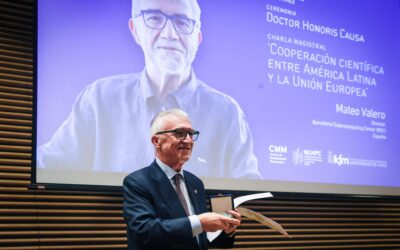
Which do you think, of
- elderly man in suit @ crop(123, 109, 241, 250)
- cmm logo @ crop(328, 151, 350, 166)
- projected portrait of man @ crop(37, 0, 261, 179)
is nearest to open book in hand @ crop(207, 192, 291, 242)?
elderly man in suit @ crop(123, 109, 241, 250)

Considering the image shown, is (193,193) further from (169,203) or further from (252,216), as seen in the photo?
(252,216)

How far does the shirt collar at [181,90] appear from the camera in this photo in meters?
4.14

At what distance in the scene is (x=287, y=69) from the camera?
15.6 ft

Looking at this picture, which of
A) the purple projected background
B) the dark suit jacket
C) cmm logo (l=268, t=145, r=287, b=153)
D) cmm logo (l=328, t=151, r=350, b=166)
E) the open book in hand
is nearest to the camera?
the dark suit jacket

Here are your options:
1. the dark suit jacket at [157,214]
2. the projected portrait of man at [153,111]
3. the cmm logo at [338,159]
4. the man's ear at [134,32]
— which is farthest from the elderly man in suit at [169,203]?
the cmm logo at [338,159]

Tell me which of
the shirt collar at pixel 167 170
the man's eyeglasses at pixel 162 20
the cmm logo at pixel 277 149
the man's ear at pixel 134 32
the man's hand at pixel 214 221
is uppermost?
the man's eyeglasses at pixel 162 20

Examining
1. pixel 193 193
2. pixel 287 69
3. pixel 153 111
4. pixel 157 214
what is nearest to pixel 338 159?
pixel 287 69

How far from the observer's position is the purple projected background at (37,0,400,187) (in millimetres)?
3926

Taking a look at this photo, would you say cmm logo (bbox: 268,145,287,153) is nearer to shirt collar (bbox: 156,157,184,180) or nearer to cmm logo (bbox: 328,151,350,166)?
cmm logo (bbox: 328,151,350,166)

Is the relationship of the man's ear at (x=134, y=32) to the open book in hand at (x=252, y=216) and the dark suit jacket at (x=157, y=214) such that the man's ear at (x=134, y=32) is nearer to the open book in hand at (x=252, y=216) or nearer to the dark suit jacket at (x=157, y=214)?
the dark suit jacket at (x=157, y=214)

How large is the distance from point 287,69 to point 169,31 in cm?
109

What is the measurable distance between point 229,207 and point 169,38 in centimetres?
208

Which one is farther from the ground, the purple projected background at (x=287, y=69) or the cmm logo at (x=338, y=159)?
the purple projected background at (x=287, y=69)

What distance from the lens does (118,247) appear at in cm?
406
